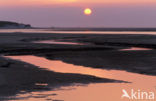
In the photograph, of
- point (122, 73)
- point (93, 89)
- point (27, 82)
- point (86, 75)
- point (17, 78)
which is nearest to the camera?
point (93, 89)

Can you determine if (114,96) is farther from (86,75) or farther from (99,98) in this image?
(86,75)

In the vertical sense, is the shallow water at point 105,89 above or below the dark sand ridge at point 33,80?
below

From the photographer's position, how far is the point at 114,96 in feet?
45.8

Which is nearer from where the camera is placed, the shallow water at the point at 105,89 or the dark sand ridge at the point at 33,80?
the shallow water at the point at 105,89

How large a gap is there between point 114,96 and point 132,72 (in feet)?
24.2

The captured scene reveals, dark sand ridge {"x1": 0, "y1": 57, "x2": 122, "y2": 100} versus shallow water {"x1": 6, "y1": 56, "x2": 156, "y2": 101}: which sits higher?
dark sand ridge {"x1": 0, "y1": 57, "x2": 122, "y2": 100}

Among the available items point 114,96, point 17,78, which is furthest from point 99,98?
point 17,78

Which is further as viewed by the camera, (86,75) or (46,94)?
(86,75)

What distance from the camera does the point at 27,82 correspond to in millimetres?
17062

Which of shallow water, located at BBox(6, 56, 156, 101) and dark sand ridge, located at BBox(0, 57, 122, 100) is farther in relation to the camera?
dark sand ridge, located at BBox(0, 57, 122, 100)

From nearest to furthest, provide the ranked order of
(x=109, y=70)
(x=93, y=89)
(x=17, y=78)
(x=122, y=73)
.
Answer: (x=93, y=89) → (x=17, y=78) → (x=122, y=73) → (x=109, y=70)

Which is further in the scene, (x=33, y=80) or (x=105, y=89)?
(x=33, y=80)

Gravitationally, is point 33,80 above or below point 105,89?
above

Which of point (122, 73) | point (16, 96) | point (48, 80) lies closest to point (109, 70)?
point (122, 73)
